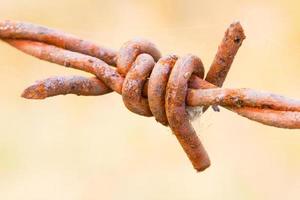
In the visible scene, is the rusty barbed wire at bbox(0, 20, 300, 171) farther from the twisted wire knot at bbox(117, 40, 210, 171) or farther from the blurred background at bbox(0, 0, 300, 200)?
the blurred background at bbox(0, 0, 300, 200)

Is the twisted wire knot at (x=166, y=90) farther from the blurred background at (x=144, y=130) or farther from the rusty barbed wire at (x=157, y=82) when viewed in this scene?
the blurred background at (x=144, y=130)

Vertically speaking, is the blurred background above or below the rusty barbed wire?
below

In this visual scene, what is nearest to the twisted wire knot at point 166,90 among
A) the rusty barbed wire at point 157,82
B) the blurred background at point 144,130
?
the rusty barbed wire at point 157,82

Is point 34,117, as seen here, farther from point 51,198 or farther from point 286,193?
point 286,193

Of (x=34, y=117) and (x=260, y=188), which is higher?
(x=260, y=188)

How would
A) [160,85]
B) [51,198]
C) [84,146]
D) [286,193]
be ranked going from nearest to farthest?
1. [160,85]
2. [286,193]
3. [51,198]
4. [84,146]

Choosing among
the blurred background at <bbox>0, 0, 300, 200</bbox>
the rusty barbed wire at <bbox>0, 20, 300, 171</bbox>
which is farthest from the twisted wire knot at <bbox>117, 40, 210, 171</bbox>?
the blurred background at <bbox>0, 0, 300, 200</bbox>

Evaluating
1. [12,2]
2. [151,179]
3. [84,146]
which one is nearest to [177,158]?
[151,179]
